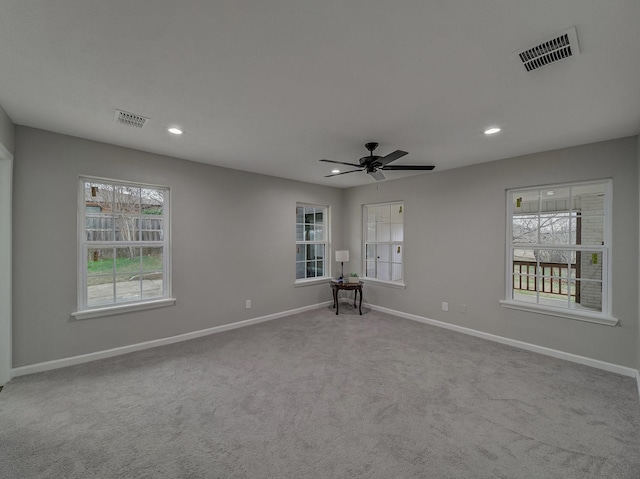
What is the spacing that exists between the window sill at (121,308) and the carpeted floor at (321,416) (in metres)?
0.54

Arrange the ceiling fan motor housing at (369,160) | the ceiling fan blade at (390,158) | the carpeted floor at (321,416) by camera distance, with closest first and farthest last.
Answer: the carpeted floor at (321,416) < the ceiling fan blade at (390,158) < the ceiling fan motor housing at (369,160)

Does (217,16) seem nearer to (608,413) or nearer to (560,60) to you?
(560,60)

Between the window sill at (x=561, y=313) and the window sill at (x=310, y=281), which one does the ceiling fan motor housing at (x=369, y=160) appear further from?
the window sill at (x=310, y=281)

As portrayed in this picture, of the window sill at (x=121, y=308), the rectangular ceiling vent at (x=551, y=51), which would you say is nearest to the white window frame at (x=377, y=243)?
the rectangular ceiling vent at (x=551, y=51)

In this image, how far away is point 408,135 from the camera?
2854mm

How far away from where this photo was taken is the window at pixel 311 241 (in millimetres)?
5336

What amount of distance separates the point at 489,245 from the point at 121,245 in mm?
4915

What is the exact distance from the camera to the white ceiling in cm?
131

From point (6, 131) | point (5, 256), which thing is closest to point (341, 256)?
point (5, 256)

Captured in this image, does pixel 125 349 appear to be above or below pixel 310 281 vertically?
below

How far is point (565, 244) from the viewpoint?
335 centimetres

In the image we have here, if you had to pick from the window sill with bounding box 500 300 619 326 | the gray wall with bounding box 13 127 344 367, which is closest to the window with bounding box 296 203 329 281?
the gray wall with bounding box 13 127 344 367

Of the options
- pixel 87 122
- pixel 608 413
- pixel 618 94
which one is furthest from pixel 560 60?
pixel 87 122

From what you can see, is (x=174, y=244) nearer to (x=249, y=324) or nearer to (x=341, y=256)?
(x=249, y=324)
